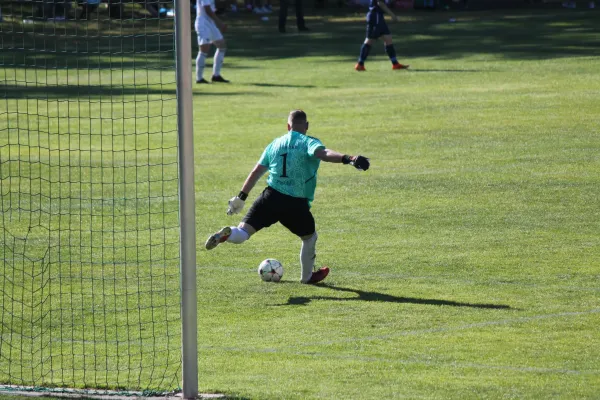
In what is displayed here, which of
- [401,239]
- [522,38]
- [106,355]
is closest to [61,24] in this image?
[522,38]

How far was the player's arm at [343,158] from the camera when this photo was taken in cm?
962

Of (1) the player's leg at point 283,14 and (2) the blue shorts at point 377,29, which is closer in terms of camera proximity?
(2) the blue shorts at point 377,29

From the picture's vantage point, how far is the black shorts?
10.9 meters

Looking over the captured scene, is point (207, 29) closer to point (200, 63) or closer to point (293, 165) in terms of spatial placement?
point (200, 63)

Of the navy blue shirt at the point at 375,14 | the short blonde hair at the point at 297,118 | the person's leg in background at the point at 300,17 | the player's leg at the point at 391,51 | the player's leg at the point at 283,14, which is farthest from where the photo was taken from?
the person's leg in background at the point at 300,17

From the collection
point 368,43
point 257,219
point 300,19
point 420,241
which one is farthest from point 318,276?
point 300,19

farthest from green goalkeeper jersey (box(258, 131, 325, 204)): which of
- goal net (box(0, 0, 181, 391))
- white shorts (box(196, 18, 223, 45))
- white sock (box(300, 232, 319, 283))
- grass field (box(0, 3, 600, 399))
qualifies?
white shorts (box(196, 18, 223, 45))

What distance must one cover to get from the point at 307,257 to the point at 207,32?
1587 centimetres

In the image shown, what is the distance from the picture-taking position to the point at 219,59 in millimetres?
26438

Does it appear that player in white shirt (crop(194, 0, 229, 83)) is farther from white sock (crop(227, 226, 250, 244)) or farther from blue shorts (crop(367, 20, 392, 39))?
white sock (crop(227, 226, 250, 244))

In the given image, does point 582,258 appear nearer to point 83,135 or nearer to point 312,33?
point 83,135

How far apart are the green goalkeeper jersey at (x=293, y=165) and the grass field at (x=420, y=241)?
0.96 metres

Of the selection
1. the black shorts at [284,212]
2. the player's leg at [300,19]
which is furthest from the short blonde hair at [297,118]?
the player's leg at [300,19]

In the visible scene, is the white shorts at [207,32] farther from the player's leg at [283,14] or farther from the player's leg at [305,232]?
the player's leg at [305,232]
